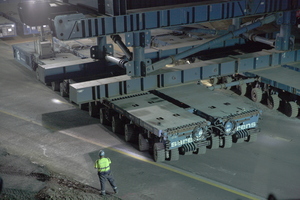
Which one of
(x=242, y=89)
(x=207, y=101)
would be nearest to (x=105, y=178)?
(x=207, y=101)

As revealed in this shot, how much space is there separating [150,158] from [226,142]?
9.74 feet

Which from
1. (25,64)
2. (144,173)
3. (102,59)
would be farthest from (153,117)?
(25,64)

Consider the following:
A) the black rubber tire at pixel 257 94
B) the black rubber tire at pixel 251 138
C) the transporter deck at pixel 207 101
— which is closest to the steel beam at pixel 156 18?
the transporter deck at pixel 207 101

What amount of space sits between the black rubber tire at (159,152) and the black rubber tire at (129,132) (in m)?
1.94

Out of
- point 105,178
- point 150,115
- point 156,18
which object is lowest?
point 105,178

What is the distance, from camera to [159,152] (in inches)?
653

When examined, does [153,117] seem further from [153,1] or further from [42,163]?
[153,1]

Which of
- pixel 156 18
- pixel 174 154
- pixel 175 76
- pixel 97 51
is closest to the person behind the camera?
pixel 174 154

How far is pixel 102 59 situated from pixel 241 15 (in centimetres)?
726

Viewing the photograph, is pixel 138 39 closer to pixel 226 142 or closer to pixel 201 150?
pixel 201 150

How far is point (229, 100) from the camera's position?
63.0ft

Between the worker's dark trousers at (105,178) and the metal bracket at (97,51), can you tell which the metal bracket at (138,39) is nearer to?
the metal bracket at (97,51)

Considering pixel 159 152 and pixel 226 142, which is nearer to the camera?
pixel 159 152

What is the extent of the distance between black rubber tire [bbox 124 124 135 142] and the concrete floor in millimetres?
237
